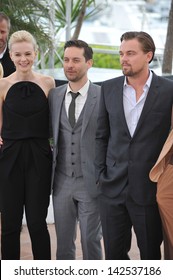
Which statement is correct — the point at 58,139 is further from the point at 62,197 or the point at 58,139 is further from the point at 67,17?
the point at 67,17

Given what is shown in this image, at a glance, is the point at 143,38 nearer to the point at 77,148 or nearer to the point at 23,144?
the point at 77,148

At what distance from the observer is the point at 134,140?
13.5 feet

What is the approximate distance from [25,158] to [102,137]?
58 centimetres

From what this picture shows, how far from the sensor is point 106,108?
14.0ft

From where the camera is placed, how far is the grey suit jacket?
14.7ft

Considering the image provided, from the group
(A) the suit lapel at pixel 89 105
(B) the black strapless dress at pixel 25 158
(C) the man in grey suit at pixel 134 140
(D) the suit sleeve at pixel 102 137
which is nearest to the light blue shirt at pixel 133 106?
(C) the man in grey suit at pixel 134 140

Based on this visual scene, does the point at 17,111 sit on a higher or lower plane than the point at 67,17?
lower

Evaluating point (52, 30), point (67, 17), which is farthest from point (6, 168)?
point (67, 17)

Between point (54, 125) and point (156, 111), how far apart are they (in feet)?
2.55

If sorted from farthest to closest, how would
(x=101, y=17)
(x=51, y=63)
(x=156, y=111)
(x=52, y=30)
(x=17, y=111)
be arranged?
Answer: (x=101, y=17), (x=51, y=63), (x=52, y=30), (x=17, y=111), (x=156, y=111)

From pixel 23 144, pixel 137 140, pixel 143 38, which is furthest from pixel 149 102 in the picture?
pixel 23 144

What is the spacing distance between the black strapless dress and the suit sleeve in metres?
0.44

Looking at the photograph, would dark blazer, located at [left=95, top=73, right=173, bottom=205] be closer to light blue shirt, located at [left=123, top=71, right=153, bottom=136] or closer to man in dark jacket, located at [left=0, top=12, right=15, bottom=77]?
light blue shirt, located at [left=123, top=71, right=153, bottom=136]

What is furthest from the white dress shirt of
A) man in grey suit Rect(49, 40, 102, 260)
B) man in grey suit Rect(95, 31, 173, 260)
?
man in grey suit Rect(95, 31, 173, 260)
